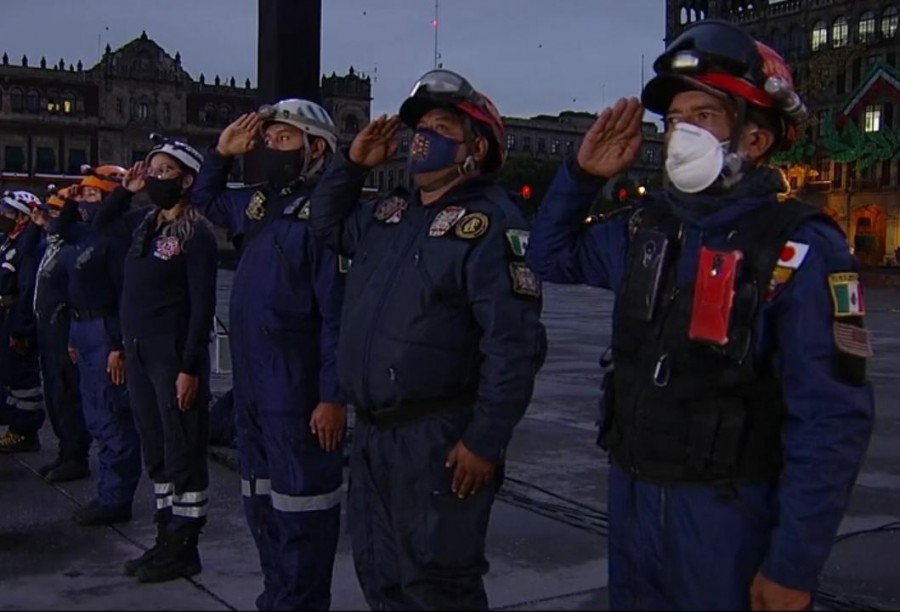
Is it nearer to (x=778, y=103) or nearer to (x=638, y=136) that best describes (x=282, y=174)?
(x=638, y=136)

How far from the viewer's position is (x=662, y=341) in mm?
2803

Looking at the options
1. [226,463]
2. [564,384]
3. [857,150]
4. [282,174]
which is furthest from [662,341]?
[857,150]

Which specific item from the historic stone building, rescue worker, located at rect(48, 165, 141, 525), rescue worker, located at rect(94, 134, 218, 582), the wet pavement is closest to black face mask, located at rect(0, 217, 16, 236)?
the wet pavement

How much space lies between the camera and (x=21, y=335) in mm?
8891

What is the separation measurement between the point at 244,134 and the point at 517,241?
70.4 inches

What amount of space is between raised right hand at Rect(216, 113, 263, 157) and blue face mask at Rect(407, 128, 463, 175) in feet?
4.24

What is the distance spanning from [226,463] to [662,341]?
18.3 ft

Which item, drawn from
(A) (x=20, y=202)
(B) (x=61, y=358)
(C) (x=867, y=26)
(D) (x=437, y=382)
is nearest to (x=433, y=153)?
(D) (x=437, y=382)

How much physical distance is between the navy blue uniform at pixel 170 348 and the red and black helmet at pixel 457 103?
6.42 ft

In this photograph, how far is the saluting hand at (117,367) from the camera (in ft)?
20.8

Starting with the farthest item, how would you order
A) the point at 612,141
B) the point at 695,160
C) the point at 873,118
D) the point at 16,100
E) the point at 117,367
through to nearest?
1. the point at 16,100
2. the point at 873,118
3. the point at 117,367
4. the point at 612,141
5. the point at 695,160

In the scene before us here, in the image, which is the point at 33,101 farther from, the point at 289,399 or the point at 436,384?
the point at 436,384

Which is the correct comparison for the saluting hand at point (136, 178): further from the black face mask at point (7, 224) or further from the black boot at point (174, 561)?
the black face mask at point (7, 224)

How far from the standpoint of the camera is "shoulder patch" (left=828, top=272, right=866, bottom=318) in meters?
2.62
